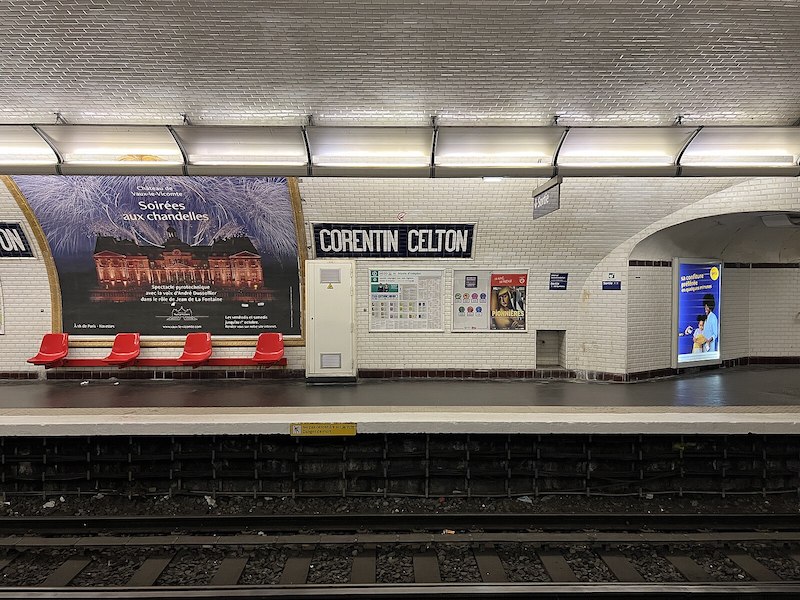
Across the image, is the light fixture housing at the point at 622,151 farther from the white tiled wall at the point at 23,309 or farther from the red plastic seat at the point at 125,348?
the white tiled wall at the point at 23,309

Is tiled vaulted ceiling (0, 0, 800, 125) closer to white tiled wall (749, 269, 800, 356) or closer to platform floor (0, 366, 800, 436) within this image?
platform floor (0, 366, 800, 436)

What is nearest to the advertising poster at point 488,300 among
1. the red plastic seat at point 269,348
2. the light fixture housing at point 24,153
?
the red plastic seat at point 269,348

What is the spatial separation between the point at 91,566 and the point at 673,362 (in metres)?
8.52

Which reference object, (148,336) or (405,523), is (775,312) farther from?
(148,336)

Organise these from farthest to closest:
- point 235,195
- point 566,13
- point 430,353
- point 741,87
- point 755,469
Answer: point 430,353 < point 235,195 < point 755,469 < point 741,87 < point 566,13

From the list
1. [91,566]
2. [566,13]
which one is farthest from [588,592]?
[566,13]

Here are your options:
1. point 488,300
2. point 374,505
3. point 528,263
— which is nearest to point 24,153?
point 374,505

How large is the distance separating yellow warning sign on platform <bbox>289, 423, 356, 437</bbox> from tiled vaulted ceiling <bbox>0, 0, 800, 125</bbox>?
12.0ft

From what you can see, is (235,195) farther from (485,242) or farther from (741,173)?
(741,173)

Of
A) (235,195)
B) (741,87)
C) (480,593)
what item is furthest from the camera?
(235,195)

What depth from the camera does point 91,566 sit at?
408 cm

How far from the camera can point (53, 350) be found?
7.98m

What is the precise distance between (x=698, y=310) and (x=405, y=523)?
6602 millimetres

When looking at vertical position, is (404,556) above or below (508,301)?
below
